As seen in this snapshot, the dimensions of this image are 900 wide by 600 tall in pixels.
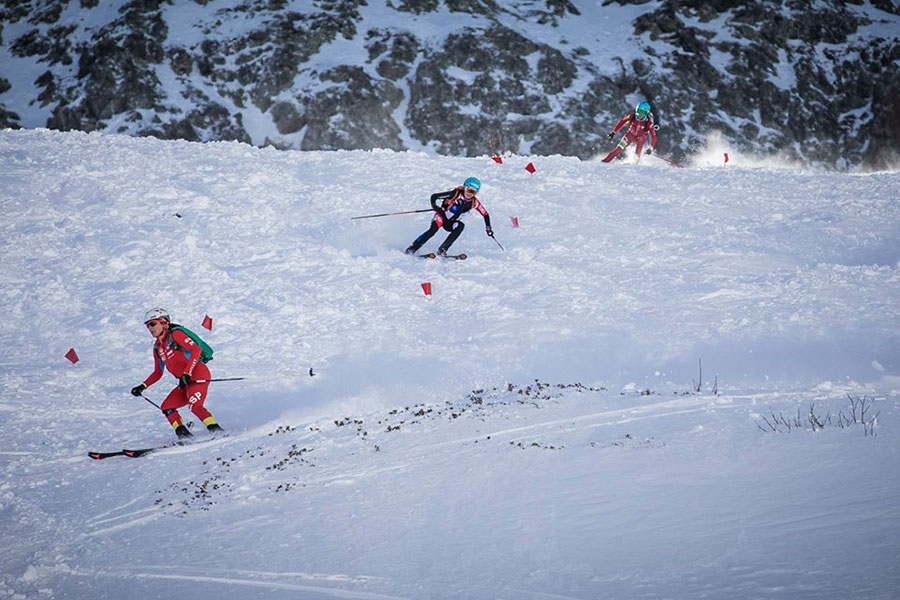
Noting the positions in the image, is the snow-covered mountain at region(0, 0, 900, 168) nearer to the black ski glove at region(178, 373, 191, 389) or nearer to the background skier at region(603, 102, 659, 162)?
the background skier at region(603, 102, 659, 162)

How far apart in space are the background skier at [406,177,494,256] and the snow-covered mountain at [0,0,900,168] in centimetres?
3896

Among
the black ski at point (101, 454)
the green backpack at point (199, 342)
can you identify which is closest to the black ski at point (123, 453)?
the black ski at point (101, 454)

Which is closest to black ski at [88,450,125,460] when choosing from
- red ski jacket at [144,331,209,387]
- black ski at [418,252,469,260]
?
red ski jacket at [144,331,209,387]

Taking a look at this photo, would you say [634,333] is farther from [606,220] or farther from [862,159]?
[862,159]

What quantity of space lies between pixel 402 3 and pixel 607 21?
19.2 metres

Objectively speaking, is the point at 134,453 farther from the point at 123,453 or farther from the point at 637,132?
the point at 637,132

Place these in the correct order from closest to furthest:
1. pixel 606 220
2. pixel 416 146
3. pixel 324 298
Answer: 1. pixel 324 298
2. pixel 606 220
3. pixel 416 146

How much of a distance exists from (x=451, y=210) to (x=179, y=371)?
7073 millimetres

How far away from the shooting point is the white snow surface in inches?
193

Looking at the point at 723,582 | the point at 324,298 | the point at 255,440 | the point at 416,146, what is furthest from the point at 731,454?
the point at 416,146

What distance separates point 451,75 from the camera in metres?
57.9

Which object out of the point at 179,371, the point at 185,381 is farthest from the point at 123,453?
the point at 179,371

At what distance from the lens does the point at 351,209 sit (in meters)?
16.7

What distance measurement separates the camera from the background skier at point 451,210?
14938 millimetres
